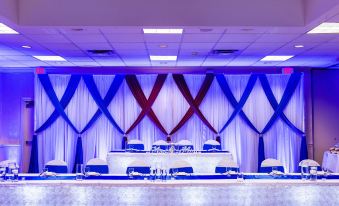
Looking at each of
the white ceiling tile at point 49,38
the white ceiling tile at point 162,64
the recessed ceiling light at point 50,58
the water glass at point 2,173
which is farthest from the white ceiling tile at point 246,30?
the recessed ceiling light at point 50,58

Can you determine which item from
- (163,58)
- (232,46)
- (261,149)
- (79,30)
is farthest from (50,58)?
(261,149)

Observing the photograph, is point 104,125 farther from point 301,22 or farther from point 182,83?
point 301,22

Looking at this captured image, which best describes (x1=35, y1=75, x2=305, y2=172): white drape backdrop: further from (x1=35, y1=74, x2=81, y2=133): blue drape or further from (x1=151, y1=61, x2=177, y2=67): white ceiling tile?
(x1=151, y1=61, x2=177, y2=67): white ceiling tile

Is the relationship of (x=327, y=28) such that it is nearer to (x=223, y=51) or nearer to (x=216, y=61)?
(x=223, y=51)

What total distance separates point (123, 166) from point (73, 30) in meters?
3.18

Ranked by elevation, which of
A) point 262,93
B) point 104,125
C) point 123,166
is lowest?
point 123,166

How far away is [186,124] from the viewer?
36.1 ft

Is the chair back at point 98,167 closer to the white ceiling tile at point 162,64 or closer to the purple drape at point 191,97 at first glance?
the white ceiling tile at point 162,64

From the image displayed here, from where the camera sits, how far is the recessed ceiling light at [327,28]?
5759mm

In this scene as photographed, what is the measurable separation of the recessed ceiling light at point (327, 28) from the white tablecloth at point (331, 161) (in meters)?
4.20

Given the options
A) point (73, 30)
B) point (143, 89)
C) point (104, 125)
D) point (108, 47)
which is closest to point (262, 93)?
point (143, 89)

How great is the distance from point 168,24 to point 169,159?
130 inches

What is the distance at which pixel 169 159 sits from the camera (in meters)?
7.98

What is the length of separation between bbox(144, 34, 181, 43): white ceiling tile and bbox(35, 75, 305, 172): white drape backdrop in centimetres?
420
